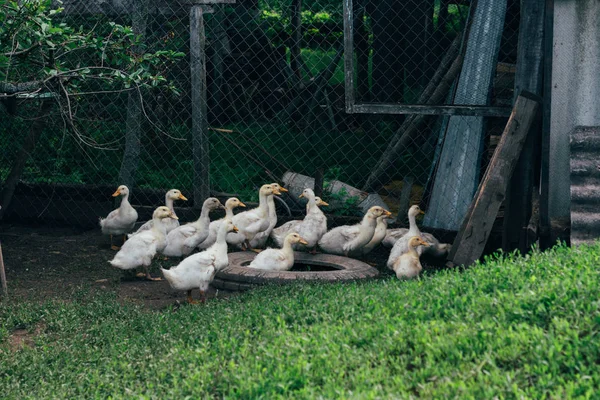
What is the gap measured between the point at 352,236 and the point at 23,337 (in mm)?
3888

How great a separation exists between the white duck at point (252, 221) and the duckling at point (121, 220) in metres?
1.23

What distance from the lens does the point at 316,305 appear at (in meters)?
6.43

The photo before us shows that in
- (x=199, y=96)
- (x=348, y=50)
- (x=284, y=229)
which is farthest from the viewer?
(x=199, y=96)

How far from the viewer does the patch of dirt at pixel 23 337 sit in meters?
6.59

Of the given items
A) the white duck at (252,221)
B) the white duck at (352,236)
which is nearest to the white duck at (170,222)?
the white duck at (252,221)

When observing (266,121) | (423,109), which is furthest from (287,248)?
(266,121)

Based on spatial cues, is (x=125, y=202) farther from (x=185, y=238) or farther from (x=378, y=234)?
(x=378, y=234)

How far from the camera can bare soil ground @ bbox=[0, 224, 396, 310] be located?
8312 mm

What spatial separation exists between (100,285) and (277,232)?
219 cm

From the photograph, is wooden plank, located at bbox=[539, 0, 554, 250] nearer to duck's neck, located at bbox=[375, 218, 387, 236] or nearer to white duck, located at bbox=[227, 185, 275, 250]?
duck's neck, located at bbox=[375, 218, 387, 236]

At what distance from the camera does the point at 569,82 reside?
8.35 meters

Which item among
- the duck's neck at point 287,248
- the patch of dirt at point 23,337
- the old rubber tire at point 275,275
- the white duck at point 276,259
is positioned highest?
the duck's neck at point 287,248

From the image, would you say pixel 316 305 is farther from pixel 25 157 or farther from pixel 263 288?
pixel 25 157

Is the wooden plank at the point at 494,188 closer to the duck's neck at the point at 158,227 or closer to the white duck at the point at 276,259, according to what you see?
the white duck at the point at 276,259
